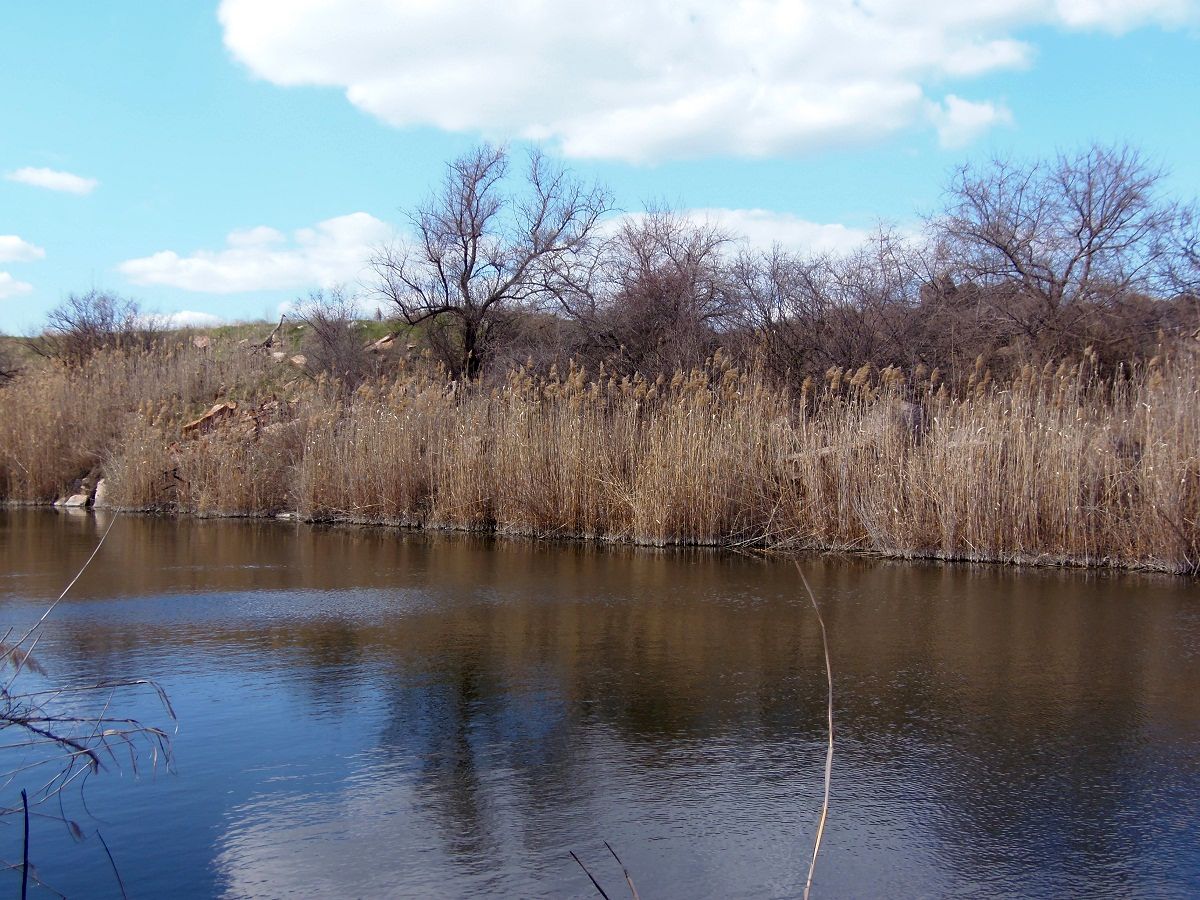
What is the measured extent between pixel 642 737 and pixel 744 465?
8.06 meters

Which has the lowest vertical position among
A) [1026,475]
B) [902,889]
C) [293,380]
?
[902,889]

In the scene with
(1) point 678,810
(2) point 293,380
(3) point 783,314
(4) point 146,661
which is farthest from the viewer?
(2) point 293,380

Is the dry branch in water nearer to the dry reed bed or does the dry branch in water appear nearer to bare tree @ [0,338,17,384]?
the dry reed bed

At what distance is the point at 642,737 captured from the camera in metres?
4.92

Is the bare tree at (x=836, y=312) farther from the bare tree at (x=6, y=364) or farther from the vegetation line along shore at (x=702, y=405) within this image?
the bare tree at (x=6, y=364)

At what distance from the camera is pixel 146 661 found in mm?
6375

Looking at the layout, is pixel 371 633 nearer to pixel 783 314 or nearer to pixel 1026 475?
pixel 1026 475

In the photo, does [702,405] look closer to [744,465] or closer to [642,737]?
[744,465]

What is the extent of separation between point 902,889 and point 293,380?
23.8 m

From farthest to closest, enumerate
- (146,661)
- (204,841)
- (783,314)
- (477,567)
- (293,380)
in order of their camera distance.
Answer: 1. (293,380)
2. (783,314)
3. (477,567)
4. (146,661)
5. (204,841)

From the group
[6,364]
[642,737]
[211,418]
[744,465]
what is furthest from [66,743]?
[6,364]

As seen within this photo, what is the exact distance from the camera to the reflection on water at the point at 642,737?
355 centimetres

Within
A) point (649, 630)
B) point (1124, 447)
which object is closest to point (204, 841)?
point (649, 630)

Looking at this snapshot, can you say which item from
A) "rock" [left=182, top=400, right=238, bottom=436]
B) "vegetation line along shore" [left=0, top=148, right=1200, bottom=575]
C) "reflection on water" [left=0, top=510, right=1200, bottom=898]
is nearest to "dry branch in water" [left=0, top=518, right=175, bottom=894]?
"reflection on water" [left=0, top=510, right=1200, bottom=898]
